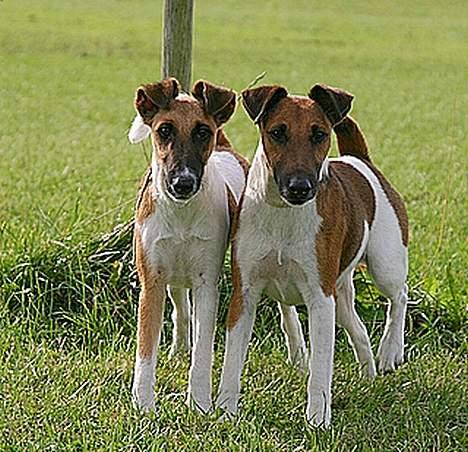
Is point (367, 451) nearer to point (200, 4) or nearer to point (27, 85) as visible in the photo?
point (27, 85)

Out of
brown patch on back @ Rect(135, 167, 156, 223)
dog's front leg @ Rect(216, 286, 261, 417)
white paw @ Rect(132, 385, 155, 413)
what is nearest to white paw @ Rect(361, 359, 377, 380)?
dog's front leg @ Rect(216, 286, 261, 417)

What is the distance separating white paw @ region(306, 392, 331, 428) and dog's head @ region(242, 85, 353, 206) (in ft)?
3.17

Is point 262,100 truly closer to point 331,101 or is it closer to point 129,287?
point 331,101

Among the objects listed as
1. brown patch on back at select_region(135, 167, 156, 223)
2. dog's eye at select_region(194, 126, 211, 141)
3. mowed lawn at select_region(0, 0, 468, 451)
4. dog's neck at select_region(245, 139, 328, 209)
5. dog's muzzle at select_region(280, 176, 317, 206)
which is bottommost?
mowed lawn at select_region(0, 0, 468, 451)

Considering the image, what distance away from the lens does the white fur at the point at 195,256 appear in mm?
5344

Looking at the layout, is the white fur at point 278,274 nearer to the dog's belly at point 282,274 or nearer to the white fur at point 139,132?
the dog's belly at point 282,274

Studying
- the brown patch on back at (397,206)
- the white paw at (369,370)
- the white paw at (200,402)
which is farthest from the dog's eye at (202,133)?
the white paw at (369,370)

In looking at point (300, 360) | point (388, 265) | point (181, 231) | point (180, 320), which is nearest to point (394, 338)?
point (388, 265)

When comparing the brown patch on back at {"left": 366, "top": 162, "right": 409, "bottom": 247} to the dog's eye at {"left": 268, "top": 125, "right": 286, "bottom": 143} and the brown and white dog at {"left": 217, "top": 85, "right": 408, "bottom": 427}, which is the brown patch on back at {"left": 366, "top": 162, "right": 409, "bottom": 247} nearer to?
the brown and white dog at {"left": 217, "top": 85, "right": 408, "bottom": 427}

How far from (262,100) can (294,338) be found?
1.58 metres

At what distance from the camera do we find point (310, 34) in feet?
94.9

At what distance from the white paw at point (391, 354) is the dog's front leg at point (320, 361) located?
38.8 inches

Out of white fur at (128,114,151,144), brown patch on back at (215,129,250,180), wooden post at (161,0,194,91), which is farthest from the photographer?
wooden post at (161,0,194,91)

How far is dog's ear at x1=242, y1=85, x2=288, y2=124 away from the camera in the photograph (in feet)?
16.9
